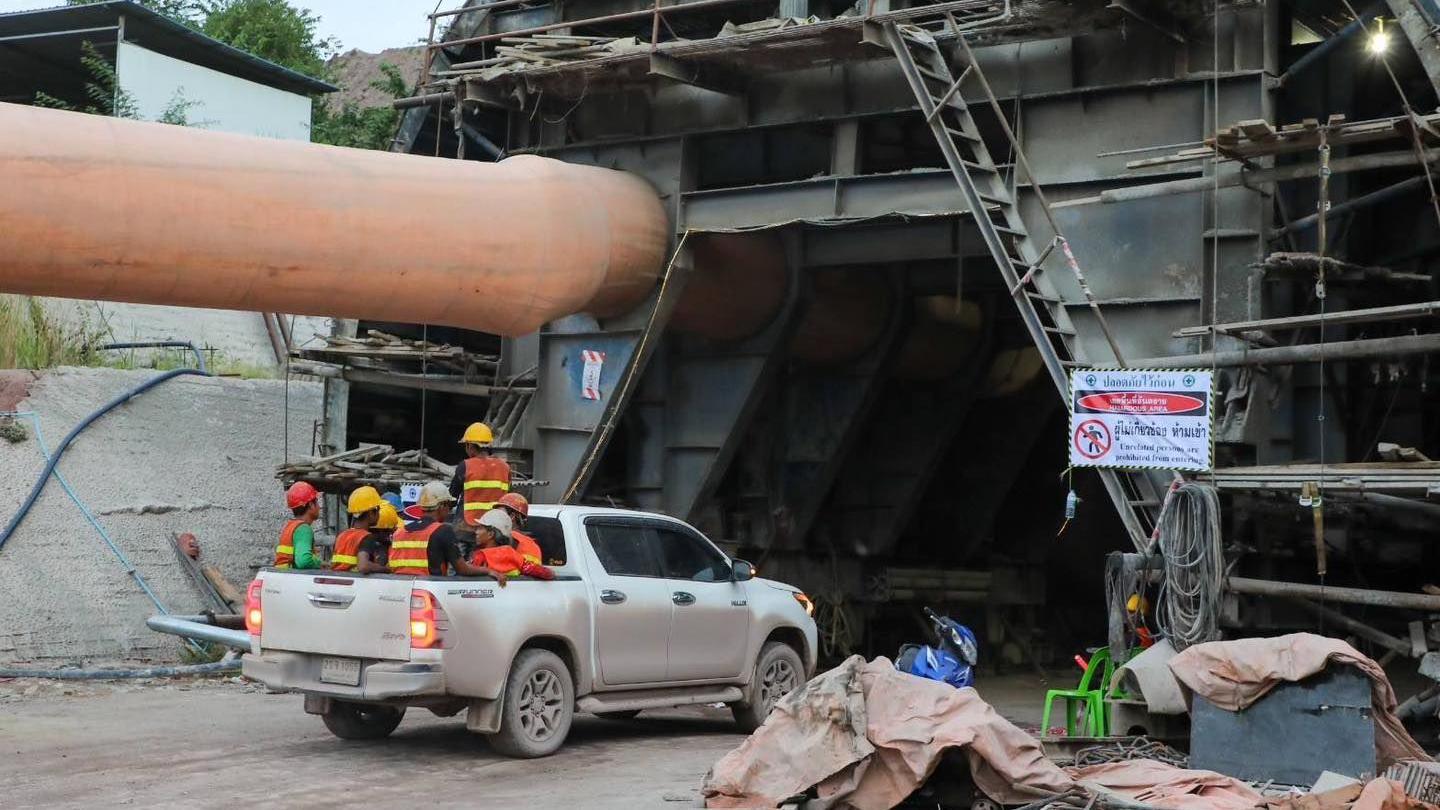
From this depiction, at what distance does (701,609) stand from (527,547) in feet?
5.80

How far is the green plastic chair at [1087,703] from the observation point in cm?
1203

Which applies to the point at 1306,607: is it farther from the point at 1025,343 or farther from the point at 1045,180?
the point at 1025,343

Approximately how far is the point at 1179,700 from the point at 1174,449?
2408mm

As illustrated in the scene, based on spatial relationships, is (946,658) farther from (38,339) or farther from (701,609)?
(38,339)

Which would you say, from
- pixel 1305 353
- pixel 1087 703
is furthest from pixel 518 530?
pixel 1305 353

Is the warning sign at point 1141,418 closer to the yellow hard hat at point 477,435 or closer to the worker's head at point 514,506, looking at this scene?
the worker's head at point 514,506

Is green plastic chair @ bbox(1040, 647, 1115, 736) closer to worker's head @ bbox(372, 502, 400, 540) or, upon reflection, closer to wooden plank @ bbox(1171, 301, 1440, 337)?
wooden plank @ bbox(1171, 301, 1440, 337)

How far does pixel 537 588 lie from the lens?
465 inches

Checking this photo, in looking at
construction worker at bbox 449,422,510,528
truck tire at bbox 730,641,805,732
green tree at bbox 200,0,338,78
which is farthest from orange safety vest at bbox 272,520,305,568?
green tree at bbox 200,0,338,78

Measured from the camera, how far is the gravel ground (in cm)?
1623

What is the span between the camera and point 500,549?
11.6m

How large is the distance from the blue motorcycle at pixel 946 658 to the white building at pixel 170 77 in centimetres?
1310

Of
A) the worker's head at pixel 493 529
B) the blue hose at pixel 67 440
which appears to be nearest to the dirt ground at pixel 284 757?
the worker's head at pixel 493 529

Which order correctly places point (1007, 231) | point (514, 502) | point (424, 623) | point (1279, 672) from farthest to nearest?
point (1007, 231) < point (514, 502) < point (424, 623) < point (1279, 672)
